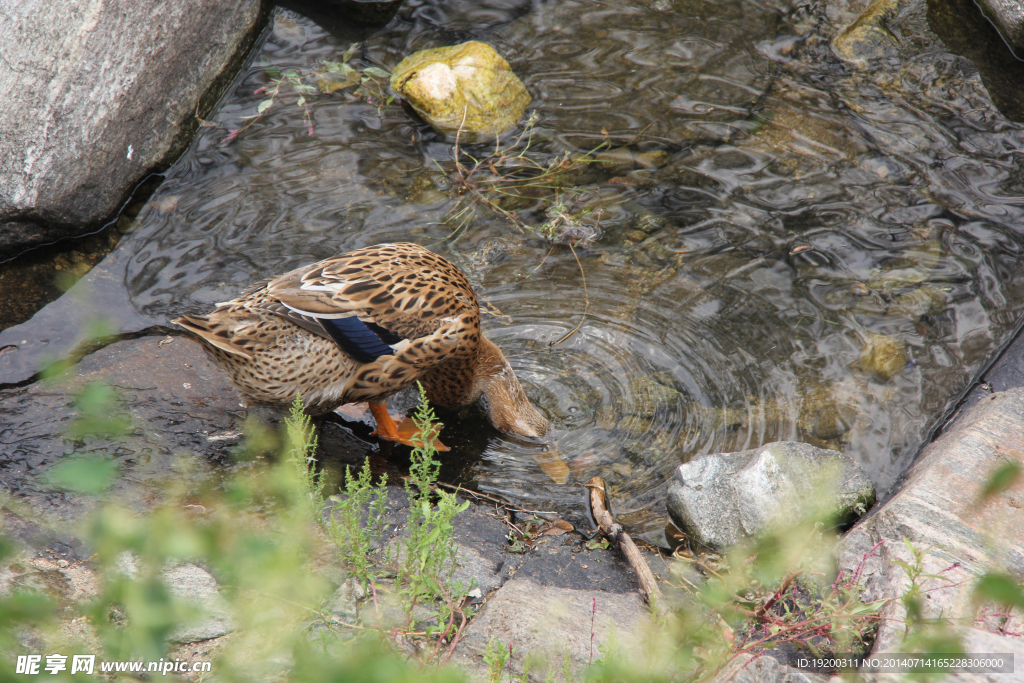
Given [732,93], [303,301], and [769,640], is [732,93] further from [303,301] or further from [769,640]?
[769,640]

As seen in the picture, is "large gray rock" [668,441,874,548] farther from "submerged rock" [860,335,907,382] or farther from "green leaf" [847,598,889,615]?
"submerged rock" [860,335,907,382]

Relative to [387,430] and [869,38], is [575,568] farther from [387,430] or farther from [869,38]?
[869,38]

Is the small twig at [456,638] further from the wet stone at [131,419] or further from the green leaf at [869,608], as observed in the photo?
the wet stone at [131,419]

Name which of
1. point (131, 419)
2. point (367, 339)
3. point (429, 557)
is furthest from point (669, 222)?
point (131, 419)

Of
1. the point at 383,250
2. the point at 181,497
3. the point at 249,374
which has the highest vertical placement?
the point at 383,250

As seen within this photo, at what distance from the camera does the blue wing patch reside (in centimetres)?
350

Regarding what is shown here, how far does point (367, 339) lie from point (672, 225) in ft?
7.57

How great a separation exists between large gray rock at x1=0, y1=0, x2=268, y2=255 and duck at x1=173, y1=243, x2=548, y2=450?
1678 millimetres

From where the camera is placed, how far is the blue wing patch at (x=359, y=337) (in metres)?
3.50

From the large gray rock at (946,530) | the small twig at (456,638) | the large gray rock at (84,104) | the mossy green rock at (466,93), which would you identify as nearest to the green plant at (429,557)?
the small twig at (456,638)

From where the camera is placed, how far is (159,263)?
4477 mm

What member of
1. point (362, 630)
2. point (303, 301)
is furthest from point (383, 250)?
point (362, 630)

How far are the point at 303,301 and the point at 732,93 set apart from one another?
3.87 m

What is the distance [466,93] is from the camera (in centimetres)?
540
